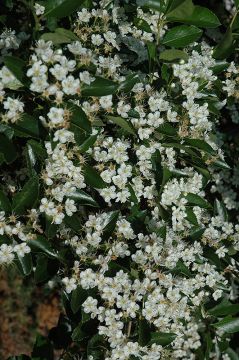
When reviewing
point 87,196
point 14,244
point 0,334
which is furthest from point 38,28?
point 0,334

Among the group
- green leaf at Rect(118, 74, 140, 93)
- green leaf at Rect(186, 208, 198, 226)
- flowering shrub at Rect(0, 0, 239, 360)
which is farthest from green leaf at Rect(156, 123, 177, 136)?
green leaf at Rect(186, 208, 198, 226)

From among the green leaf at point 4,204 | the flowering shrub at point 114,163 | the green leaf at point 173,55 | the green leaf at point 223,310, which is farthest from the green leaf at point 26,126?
the green leaf at point 223,310

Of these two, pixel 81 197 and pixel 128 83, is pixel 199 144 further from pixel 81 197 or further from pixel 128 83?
pixel 81 197

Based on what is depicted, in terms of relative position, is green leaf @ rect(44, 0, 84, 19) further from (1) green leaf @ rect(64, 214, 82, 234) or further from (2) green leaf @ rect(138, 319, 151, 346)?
(2) green leaf @ rect(138, 319, 151, 346)

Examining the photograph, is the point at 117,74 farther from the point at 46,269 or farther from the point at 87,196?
the point at 46,269

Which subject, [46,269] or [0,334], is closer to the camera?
[46,269]
